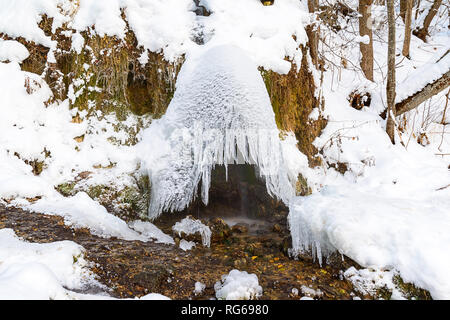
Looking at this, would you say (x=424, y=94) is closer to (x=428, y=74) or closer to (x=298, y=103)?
(x=428, y=74)

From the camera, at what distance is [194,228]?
149 inches

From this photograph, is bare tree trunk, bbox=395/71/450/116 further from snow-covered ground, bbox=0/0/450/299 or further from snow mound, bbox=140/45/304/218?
snow mound, bbox=140/45/304/218

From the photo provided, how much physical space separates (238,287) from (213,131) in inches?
78.1

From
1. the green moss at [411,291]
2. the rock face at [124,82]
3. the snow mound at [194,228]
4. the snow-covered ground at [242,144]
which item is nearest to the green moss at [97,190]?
the snow-covered ground at [242,144]

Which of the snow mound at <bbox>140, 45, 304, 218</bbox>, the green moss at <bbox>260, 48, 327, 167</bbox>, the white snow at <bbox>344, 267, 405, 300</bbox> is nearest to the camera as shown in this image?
the white snow at <bbox>344, 267, 405, 300</bbox>

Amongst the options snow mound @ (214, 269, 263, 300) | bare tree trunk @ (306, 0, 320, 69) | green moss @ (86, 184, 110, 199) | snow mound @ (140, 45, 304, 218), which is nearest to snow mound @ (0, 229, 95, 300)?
snow mound @ (214, 269, 263, 300)

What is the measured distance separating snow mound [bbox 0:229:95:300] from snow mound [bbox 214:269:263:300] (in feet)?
3.27

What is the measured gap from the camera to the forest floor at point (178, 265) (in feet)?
8.07

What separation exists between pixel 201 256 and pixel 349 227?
151 cm

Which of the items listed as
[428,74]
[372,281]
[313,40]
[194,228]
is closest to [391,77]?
[428,74]

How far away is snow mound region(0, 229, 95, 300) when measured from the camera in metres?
1.80

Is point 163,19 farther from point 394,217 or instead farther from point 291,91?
point 394,217

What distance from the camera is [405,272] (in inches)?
97.4
